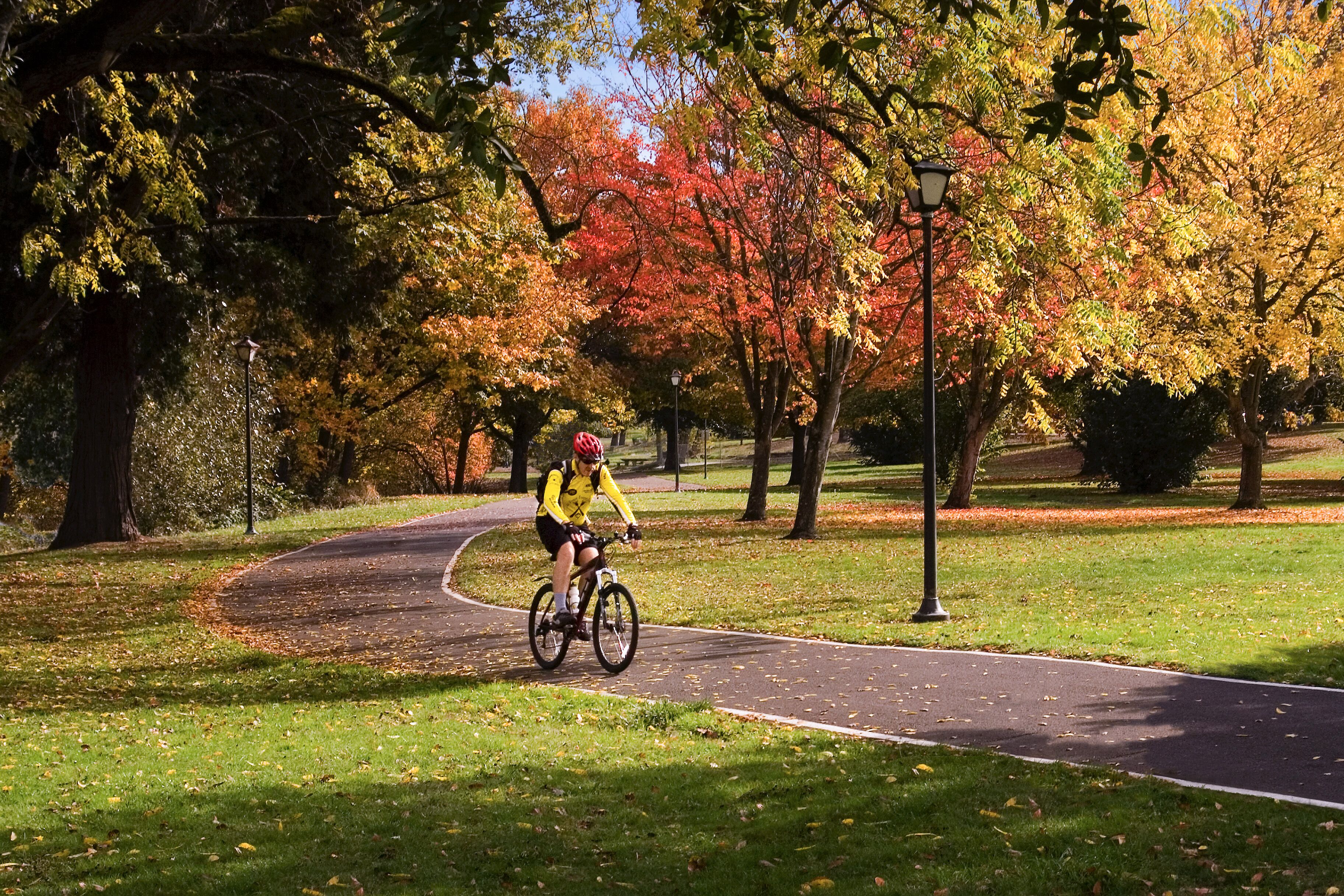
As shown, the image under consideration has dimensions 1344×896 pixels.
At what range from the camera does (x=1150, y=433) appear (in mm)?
35406

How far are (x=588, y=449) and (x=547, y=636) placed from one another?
6.37 ft

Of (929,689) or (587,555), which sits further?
(587,555)

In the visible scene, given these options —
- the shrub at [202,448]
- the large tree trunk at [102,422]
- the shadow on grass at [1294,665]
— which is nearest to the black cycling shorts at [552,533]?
the shadow on grass at [1294,665]

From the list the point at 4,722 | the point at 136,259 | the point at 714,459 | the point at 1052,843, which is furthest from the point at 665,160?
the point at 714,459

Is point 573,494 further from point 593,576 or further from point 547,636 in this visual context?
point 547,636

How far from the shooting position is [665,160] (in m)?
23.7

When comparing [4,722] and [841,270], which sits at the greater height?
[841,270]

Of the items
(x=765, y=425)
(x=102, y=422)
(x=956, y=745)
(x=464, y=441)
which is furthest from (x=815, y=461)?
(x=464, y=441)

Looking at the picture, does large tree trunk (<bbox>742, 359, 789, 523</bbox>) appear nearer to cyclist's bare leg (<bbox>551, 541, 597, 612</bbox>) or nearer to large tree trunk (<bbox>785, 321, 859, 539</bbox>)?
large tree trunk (<bbox>785, 321, 859, 539</bbox>)

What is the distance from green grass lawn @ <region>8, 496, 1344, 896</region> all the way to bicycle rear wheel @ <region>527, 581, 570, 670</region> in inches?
34.8

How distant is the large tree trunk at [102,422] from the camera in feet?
71.5

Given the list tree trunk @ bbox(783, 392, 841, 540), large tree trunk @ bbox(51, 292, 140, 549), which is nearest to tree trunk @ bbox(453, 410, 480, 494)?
large tree trunk @ bbox(51, 292, 140, 549)

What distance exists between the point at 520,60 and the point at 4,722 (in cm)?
1123

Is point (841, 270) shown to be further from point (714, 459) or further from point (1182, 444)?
point (714, 459)
